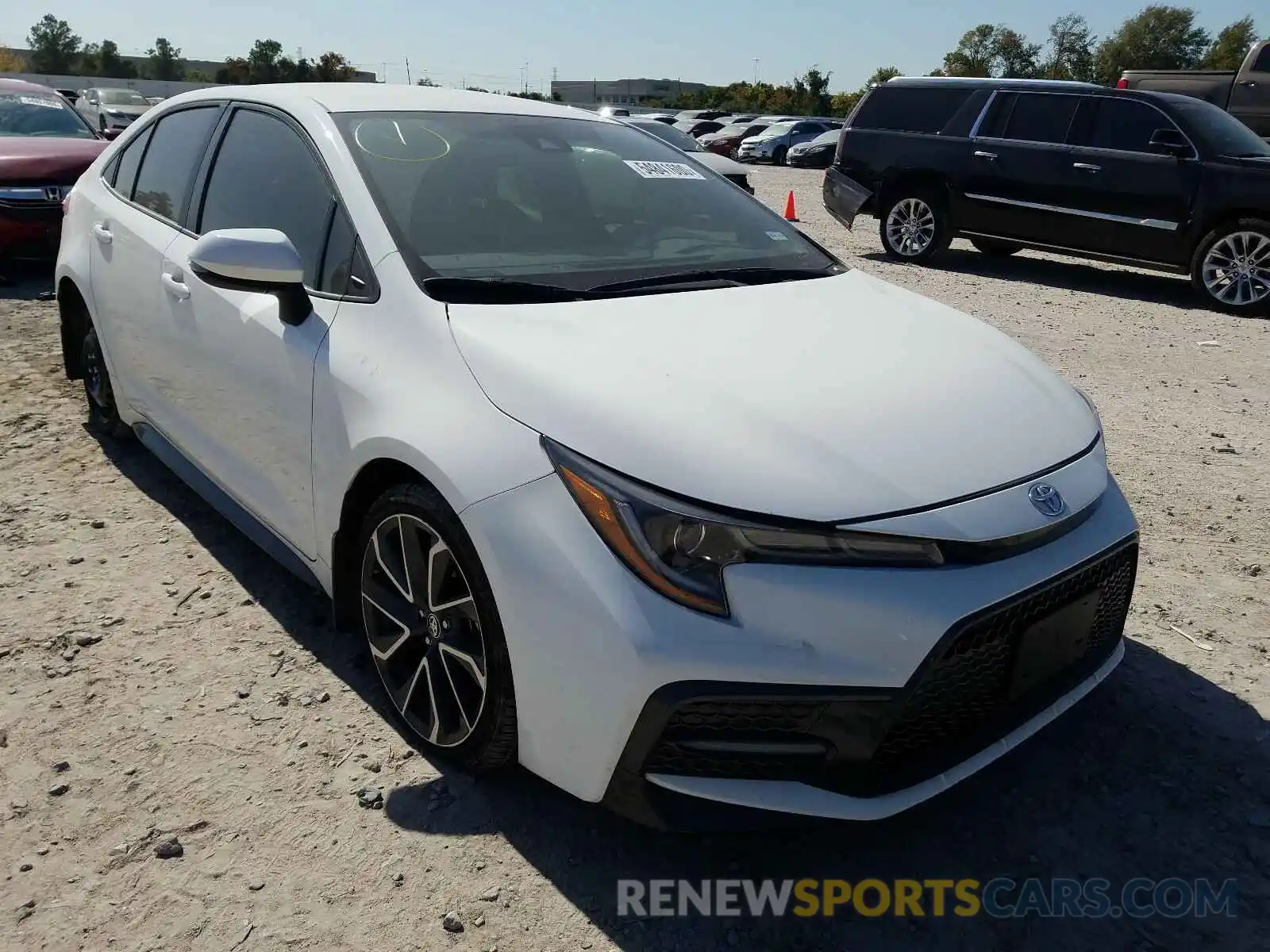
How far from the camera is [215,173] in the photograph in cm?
333

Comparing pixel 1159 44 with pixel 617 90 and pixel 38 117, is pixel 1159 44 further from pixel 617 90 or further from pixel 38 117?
pixel 38 117

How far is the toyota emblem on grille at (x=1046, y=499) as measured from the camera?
6.73 ft

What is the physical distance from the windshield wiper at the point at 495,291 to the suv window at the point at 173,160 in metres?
1.56

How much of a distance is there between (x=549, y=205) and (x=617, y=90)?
106 meters

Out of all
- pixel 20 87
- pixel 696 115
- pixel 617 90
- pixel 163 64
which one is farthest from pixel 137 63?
pixel 20 87

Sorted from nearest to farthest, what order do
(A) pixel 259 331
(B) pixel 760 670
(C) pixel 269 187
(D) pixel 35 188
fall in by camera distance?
(B) pixel 760 670 < (A) pixel 259 331 < (C) pixel 269 187 < (D) pixel 35 188

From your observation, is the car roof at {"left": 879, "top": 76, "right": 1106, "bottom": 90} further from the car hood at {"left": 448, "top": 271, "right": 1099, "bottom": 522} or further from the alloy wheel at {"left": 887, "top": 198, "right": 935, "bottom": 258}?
the car hood at {"left": 448, "top": 271, "right": 1099, "bottom": 522}

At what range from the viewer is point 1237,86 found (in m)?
12.8

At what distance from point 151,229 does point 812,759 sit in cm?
303

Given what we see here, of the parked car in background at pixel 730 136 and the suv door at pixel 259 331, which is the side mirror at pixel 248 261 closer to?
the suv door at pixel 259 331

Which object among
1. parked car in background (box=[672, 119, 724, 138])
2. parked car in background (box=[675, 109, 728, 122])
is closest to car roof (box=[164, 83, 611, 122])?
parked car in background (box=[672, 119, 724, 138])

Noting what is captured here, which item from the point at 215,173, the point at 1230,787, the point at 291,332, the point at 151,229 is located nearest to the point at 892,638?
the point at 1230,787

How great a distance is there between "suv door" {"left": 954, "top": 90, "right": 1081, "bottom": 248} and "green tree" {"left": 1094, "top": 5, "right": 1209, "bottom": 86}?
212ft

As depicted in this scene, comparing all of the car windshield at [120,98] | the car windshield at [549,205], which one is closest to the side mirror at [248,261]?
the car windshield at [549,205]
